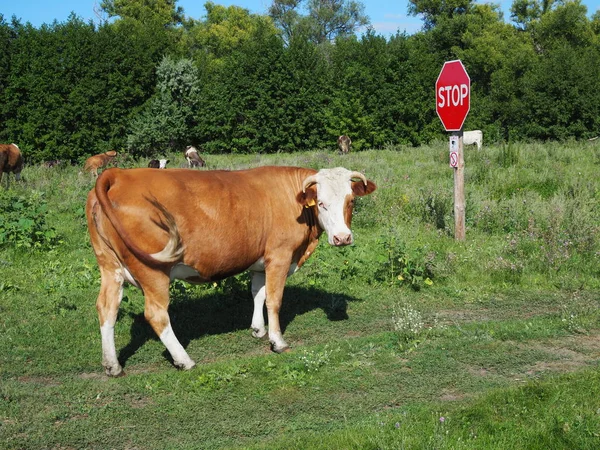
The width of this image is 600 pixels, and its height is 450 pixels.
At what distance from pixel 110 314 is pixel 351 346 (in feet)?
7.34

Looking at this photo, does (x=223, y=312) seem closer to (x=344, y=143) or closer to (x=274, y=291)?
(x=274, y=291)

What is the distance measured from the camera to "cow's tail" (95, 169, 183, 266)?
18.5 feet

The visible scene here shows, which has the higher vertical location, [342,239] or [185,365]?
[342,239]

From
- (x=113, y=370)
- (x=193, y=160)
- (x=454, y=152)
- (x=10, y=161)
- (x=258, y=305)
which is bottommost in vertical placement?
(x=113, y=370)

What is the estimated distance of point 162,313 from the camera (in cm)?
593

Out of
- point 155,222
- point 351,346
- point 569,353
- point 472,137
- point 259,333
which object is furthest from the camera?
point 472,137

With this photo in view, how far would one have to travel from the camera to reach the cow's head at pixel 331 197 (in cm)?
646

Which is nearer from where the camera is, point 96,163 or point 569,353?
point 569,353

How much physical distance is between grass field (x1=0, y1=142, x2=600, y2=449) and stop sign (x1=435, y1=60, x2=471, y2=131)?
1.79 metres

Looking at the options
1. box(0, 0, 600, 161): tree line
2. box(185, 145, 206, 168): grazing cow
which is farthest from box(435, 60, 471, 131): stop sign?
box(0, 0, 600, 161): tree line

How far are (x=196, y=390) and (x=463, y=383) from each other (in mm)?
2182

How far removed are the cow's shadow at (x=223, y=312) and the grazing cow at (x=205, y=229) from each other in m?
0.62

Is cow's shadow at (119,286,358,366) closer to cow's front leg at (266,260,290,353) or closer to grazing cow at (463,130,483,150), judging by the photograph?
cow's front leg at (266,260,290,353)

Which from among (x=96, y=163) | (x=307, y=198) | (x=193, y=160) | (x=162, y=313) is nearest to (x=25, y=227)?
(x=162, y=313)
